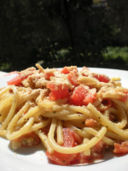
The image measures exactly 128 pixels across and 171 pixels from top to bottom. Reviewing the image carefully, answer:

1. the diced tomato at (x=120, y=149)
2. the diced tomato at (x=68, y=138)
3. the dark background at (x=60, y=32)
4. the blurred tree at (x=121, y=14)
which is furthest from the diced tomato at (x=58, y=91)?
the blurred tree at (x=121, y=14)

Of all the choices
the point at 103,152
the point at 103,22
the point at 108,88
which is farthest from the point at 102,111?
the point at 103,22

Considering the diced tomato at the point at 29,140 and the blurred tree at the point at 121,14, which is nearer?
the diced tomato at the point at 29,140

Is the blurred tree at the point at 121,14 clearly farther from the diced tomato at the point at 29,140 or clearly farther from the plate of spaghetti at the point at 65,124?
the diced tomato at the point at 29,140

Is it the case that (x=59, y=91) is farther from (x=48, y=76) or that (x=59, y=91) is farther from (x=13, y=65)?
(x=13, y=65)

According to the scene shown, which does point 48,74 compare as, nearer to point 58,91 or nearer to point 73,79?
point 73,79

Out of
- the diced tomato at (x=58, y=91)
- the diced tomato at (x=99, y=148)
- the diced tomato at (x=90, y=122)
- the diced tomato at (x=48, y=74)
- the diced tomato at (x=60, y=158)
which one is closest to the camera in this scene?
the diced tomato at (x=60, y=158)

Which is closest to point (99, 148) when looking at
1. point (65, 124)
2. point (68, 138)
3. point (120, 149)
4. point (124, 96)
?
point (120, 149)
